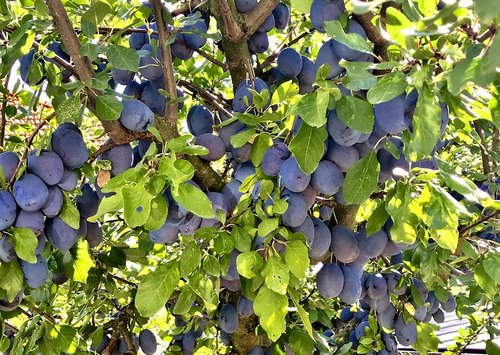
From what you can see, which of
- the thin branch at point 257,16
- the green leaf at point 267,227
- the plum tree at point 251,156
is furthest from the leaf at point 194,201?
the thin branch at point 257,16

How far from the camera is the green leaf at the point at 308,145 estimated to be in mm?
999

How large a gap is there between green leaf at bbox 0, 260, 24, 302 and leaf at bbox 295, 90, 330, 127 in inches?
26.6

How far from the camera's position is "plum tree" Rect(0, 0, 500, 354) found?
2.88ft

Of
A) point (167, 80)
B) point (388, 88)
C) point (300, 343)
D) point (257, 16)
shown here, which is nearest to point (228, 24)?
point (257, 16)

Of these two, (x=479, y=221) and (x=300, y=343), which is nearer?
(x=479, y=221)

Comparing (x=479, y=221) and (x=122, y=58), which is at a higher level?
(x=122, y=58)

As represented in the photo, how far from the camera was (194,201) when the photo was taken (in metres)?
1.02

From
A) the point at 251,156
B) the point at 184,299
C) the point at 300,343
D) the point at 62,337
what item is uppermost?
the point at 251,156

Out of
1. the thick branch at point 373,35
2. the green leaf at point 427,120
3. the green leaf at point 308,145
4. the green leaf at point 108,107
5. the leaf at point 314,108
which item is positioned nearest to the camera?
the green leaf at point 427,120

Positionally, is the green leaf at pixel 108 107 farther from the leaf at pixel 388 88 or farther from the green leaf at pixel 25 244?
the leaf at pixel 388 88

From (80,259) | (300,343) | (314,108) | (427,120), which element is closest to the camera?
(427,120)

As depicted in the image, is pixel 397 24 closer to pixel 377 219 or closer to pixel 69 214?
pixel 377 219

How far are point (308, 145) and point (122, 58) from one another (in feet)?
1.33

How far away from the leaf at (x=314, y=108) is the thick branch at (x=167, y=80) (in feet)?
1.45
